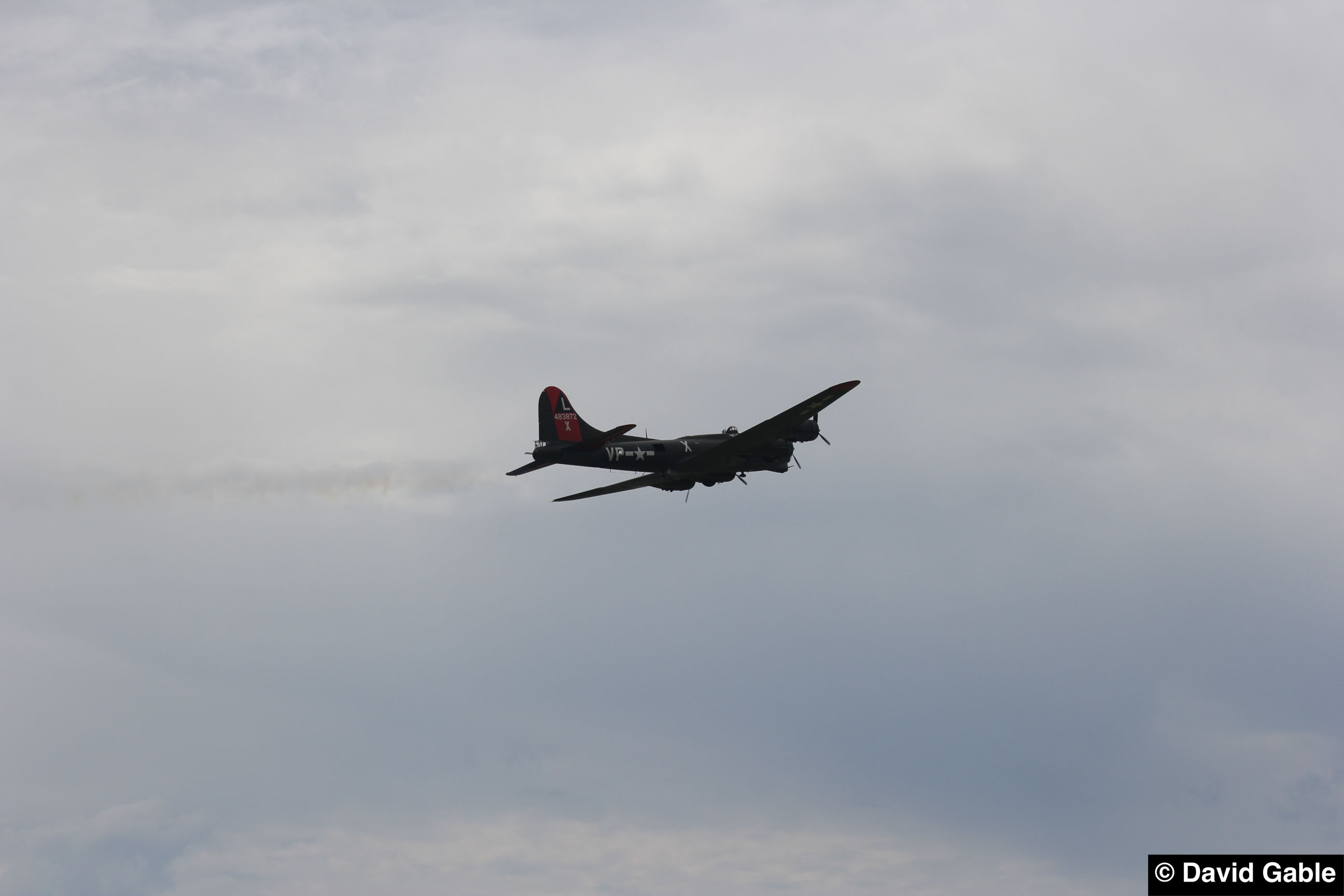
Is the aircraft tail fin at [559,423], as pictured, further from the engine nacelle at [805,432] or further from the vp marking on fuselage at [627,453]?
the engine nacelle at [805,432]

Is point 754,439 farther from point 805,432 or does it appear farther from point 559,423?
point 559,423

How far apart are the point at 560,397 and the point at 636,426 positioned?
601 centimetres

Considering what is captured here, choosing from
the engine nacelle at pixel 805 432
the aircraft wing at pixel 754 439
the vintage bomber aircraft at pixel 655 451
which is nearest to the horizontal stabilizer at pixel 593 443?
the vintage bomber aircraft at pixel 655 451

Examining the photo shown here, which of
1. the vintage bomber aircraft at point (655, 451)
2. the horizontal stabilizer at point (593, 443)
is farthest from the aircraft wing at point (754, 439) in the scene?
the horizontal stabilizer at point (593, 443)

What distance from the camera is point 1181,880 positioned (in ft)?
209

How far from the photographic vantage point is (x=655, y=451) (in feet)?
219

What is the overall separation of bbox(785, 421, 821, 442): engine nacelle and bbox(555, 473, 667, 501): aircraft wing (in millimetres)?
7561

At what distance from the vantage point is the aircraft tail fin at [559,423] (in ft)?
217

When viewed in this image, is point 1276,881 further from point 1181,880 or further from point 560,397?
point 560,397

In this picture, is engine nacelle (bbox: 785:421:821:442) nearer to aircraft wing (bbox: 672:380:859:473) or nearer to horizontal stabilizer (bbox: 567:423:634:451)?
aircraft wing (bbox: 672:380:859:473)

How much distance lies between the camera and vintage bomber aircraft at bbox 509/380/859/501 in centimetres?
6588

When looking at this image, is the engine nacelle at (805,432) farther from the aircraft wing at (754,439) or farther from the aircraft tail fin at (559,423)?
the aircraft tail fin at (559,423)

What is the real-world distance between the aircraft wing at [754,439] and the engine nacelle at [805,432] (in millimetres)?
289

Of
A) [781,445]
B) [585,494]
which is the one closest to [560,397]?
[585,494]
